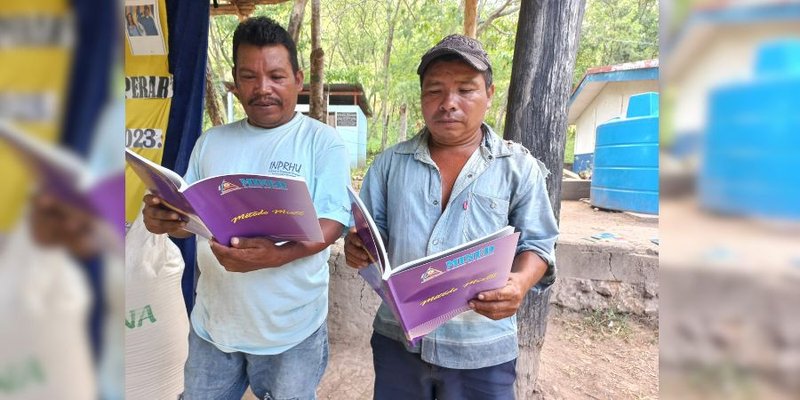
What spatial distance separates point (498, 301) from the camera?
1.20 metres

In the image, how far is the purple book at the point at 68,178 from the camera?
1.01ft

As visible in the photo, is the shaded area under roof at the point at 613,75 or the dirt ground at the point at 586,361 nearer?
the dirt ground at the point at 586,361

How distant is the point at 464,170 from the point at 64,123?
1.18 metres

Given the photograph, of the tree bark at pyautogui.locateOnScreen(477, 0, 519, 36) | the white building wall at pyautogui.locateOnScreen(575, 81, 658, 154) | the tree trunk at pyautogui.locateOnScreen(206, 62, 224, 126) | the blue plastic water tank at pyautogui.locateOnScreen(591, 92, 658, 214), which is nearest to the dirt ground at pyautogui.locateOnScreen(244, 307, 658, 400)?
the tree trunk at pyautogui.locateOnScreen(206, 62, 224, 126)

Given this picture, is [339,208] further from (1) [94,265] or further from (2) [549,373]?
(2) [549,373]

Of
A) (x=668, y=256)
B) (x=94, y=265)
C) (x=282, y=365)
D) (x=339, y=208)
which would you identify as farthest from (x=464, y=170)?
(x=94, y=265)

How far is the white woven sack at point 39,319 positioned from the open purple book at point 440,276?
733 mm

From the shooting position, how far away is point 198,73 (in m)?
2.93

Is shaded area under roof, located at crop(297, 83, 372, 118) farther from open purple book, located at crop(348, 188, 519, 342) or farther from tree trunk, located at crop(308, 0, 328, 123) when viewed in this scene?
open purple book, located at crop(348, 188, 519, 342)

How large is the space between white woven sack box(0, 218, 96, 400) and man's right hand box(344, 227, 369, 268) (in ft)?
3.42

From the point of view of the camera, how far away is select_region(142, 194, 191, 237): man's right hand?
56.0 inches

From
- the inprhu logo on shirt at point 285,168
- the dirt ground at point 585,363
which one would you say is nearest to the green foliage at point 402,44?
the dirt ground at point 585,363

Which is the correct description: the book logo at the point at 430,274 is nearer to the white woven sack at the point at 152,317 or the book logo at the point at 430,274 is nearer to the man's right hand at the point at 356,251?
the man's right hand at the point at 356,251

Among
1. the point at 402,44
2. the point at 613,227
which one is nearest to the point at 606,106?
the point at 402,44
